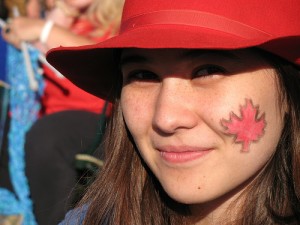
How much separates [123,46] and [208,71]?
220 millimetres

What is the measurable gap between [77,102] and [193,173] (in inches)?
65.2

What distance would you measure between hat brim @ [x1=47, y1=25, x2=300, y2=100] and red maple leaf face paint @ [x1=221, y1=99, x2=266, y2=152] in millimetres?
172

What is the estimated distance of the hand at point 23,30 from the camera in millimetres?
3010

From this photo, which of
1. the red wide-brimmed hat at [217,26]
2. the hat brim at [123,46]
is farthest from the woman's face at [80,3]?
the red wide-brimmed hat at [217,26]

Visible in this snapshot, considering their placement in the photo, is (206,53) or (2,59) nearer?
(206,53)

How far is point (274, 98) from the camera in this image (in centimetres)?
137

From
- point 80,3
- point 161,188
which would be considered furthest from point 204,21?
point 80,3

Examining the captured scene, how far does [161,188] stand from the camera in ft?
5.49

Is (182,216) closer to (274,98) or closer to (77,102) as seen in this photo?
(274,98)

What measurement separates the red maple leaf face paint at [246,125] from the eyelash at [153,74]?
0.11m

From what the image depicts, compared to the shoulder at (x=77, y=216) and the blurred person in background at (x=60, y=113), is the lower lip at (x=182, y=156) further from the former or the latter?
the blurred person in background at (x=60, y=113)

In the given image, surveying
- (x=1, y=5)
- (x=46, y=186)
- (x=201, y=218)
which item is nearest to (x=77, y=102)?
(x=46, y=186)

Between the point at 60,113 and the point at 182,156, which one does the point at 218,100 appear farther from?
the point at 60,113

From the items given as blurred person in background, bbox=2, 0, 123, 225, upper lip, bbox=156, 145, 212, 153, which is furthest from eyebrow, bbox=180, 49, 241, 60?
blurred person in background, bbox=2, 0, 123, 225
